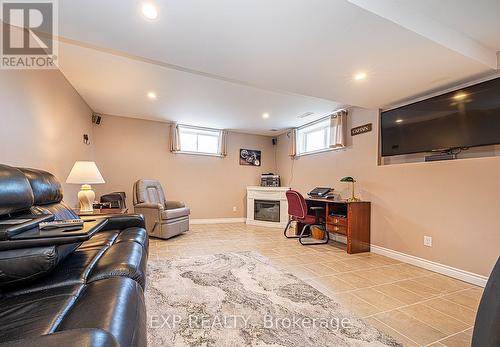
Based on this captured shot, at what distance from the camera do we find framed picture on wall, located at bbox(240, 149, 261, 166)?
240 inches

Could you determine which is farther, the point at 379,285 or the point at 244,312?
the point at 379,285

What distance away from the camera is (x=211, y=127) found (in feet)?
18.4

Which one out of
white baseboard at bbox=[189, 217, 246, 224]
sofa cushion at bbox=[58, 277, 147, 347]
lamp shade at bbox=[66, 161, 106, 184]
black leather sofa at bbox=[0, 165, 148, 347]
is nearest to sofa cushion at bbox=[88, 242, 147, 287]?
black leather sofa at bbox=[0, 165, 148, 347]

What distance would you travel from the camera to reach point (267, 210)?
219 inches

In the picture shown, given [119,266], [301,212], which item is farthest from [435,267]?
[119,266]

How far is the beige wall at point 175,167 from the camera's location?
482 cm

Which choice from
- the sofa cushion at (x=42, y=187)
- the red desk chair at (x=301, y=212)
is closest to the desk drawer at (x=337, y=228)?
the red desk chair at (x=301, y=212)

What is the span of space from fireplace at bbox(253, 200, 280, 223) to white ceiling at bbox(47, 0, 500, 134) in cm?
297

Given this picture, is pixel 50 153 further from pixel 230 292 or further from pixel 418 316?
pixel 418 316

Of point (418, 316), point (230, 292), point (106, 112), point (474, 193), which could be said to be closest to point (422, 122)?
point (474, 193)

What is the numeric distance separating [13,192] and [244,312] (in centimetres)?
159

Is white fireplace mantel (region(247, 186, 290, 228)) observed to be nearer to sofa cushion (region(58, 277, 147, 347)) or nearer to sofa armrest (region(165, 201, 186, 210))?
sofa armrest (region(165, 201, 186, 210))

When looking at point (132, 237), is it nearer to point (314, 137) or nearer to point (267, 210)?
point (267, 210)

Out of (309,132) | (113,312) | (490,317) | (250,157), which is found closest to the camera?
(490,317)
